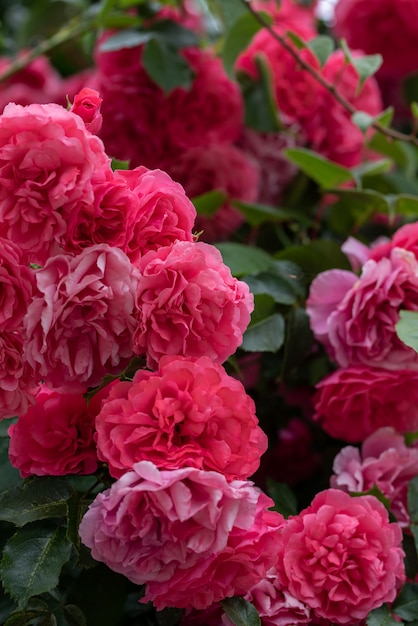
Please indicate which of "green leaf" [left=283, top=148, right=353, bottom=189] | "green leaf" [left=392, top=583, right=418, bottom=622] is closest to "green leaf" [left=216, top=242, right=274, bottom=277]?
"green leaf" [left=283, top=148, right=353, bottom=189]

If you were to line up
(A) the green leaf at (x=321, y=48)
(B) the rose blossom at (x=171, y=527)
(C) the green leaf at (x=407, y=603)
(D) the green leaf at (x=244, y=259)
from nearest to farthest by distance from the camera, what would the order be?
(B) the rose blossom at (x=171, y=527) < (C) the green leaf at (x=407, y=603) < (D) the green leaf at (x=244, y=259) < (A) the green leaf at (x=321, y=48)

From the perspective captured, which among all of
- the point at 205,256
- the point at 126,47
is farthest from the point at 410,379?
the point at 126,47

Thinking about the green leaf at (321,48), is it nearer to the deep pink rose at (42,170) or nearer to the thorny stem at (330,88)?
the thorny stem at (330,88)

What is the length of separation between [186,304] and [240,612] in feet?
0.49

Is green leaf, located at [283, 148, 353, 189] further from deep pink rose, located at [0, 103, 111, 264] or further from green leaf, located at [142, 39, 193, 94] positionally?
deep pink rose, located at [0, 103, 111, 264]

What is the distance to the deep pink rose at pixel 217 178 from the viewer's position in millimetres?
746

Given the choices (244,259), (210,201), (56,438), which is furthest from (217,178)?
(56,438)

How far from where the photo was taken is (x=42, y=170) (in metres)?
0.38

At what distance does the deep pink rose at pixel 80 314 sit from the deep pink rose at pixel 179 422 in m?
0.02

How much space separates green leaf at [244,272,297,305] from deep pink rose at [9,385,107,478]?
0.17 m

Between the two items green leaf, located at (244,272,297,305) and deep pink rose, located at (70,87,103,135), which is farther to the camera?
green leaf, located at (244,272,297,305)

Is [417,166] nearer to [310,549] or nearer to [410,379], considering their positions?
[410,379]

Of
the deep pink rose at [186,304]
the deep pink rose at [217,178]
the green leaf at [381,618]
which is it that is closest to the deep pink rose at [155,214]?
the deep pink rose at [186,304]

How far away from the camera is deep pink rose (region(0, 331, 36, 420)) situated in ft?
1.30
